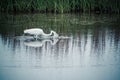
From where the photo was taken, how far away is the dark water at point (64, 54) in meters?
7.80

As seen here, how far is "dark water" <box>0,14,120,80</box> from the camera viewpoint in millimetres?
7796

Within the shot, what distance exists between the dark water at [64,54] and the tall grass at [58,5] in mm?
4733

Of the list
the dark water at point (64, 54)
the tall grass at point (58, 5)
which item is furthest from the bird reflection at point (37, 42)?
the tall grass at point (58, 5)

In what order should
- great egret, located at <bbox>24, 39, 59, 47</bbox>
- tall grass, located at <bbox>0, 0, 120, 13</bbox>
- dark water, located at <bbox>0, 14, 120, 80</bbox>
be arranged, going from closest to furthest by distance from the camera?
dark water, located at <bbox>0, 14, 120, 80</bbox> < great egret, located at <bbox>24, 39, 59, 47</bbox> < tall grass, located at <bbox>0, 0, 120, 13</bbox>

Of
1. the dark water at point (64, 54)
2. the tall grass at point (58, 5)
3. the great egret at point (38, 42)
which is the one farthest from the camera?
the tall grass at point (58, 5)

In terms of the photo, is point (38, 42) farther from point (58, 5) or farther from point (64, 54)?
point (58, 5)

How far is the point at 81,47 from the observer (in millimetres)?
10148

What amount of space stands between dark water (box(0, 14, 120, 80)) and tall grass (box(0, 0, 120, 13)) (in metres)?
4.73

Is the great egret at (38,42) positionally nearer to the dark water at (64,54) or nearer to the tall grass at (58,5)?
the dark water at (64,54)

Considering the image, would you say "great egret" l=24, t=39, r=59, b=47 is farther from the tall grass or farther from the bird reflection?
the tall grass

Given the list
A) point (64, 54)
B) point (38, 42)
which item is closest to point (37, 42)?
point (38, 42)

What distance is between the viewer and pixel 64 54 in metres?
9.41

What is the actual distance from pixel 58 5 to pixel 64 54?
10035 mm

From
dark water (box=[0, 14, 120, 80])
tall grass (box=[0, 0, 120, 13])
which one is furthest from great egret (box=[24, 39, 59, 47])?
tall grass (box=[0, 0, 120, 13])
